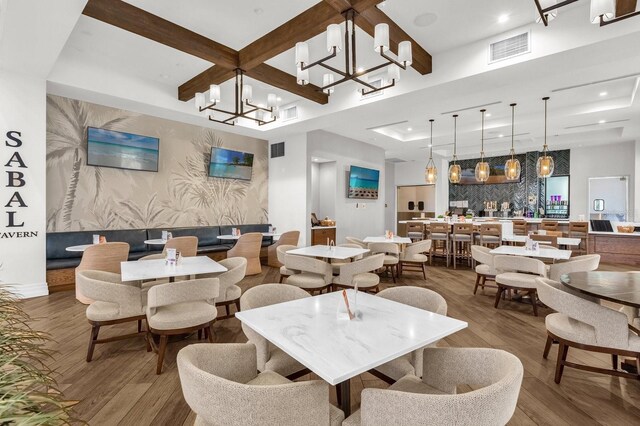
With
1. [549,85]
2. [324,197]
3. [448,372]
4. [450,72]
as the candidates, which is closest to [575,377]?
[448,372]

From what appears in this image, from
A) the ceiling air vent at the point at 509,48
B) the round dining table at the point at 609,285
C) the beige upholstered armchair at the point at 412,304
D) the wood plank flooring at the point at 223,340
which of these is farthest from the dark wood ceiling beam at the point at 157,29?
the round dining table at the point at 609,285

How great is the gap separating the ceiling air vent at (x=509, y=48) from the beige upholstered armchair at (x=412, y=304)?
3610mm

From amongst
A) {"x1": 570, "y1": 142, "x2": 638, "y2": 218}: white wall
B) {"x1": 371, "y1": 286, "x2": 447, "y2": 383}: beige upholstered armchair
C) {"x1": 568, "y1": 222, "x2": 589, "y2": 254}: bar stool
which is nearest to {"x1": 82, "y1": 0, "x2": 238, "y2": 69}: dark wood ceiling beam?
{"x1": 371, "y1": 286, "x2": 447, "y2": 383}: beige upholstered armchair

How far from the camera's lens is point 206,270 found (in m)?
3.33

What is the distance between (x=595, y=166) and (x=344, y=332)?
1187 cm

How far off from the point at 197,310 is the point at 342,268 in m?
1.77

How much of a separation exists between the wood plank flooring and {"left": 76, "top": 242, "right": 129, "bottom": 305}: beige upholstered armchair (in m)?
0.62

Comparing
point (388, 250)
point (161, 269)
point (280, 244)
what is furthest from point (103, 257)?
point (388, 250)

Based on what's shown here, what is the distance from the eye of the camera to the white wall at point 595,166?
9.27m

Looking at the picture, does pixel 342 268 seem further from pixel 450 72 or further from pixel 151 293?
pixel 450 72

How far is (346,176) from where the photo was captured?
8930 millimetres

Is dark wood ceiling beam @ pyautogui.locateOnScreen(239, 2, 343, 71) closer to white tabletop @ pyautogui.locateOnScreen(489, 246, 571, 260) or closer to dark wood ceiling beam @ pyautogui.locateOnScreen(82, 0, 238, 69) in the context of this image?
dark wood ceiling beam @ pyautogui.locateOnScreen(82, 0, 238, 69)

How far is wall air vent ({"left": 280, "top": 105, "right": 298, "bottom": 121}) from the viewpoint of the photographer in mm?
7031

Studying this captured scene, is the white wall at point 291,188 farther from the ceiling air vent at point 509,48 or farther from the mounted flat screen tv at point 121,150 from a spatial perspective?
the ceiling air vent at point 509,48
